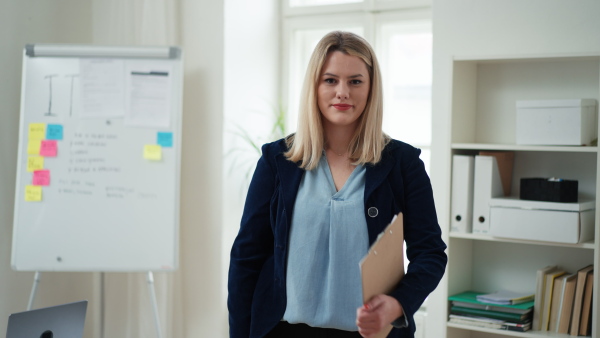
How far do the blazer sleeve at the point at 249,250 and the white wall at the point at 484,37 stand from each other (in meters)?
1.28

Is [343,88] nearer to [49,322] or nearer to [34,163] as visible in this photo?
[49,322]

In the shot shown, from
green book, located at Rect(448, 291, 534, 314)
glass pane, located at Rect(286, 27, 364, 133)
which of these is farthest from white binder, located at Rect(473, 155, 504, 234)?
glass pane, located at Rect(286, 27, 364, 133)

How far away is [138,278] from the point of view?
3.52 metres

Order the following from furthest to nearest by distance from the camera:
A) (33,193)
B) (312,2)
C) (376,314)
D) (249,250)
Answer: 1. (312,2)
2. (33,193)
3. (249,250)
4. (376,314)

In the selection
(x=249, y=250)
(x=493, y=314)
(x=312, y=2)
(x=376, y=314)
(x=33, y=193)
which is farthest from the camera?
(x=312, y=2)

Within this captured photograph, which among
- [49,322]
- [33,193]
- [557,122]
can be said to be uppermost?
[557,122]

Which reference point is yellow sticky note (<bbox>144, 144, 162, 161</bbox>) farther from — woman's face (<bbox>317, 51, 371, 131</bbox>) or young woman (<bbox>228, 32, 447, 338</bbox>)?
woman's face (<bbox>317, 51, 371, 131</bbox>)

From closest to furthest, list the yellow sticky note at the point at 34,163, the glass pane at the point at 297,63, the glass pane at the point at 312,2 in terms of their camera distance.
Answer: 1. the yellow sticky note at the point at 34,163
2. the glass pane at the point at 312,2
3. the glass pane at the point at 297,63

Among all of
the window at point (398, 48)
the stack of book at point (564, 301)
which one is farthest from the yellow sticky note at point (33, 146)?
the stack of book at point (564, 301)

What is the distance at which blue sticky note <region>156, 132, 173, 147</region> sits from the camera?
3000 mm

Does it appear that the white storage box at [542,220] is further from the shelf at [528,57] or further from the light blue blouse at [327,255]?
the light blue blouse at [327,255]

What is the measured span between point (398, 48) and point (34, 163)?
78.1 inches

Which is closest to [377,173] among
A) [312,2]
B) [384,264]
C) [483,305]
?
[384,264]

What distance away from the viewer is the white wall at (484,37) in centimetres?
279
